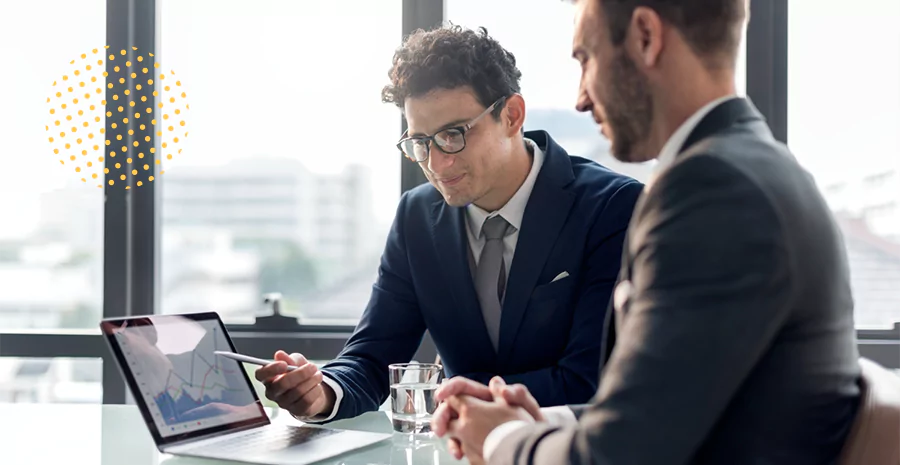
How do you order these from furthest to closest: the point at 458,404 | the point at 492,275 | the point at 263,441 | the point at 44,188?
the point at 44,188 → the point at 492,275 → the point at 263,441 → the point at 458,404

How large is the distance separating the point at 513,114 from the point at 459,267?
1.30 feet

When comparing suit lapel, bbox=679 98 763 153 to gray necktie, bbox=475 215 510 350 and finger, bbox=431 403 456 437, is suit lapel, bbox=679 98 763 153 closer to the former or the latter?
finger, bbox=431 403 456 437

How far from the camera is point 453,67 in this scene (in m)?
2.10

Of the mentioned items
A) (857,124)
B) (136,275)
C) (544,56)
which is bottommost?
(136,275)

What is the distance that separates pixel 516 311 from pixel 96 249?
1.93 metres

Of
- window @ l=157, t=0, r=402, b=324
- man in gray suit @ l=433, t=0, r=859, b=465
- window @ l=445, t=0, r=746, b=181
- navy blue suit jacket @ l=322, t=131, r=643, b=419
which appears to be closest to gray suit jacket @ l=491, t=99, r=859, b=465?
man in gray suit @ l=433, t=0, r=859, b=465

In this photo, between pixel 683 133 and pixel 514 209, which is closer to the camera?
pixel 683 133

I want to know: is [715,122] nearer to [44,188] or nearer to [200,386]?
[200,386]

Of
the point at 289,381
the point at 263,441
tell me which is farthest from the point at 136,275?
the point at 263,441

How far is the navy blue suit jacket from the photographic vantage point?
6.46 ft

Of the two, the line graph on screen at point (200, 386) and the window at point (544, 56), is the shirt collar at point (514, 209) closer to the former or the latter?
the line graph on screen at point (200, 386)

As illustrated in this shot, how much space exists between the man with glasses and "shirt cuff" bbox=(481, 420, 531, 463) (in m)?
0.75

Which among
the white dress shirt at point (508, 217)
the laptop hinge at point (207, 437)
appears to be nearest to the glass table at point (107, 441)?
the laptop hinge at point (207, 437)

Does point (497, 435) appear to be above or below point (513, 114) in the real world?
below
